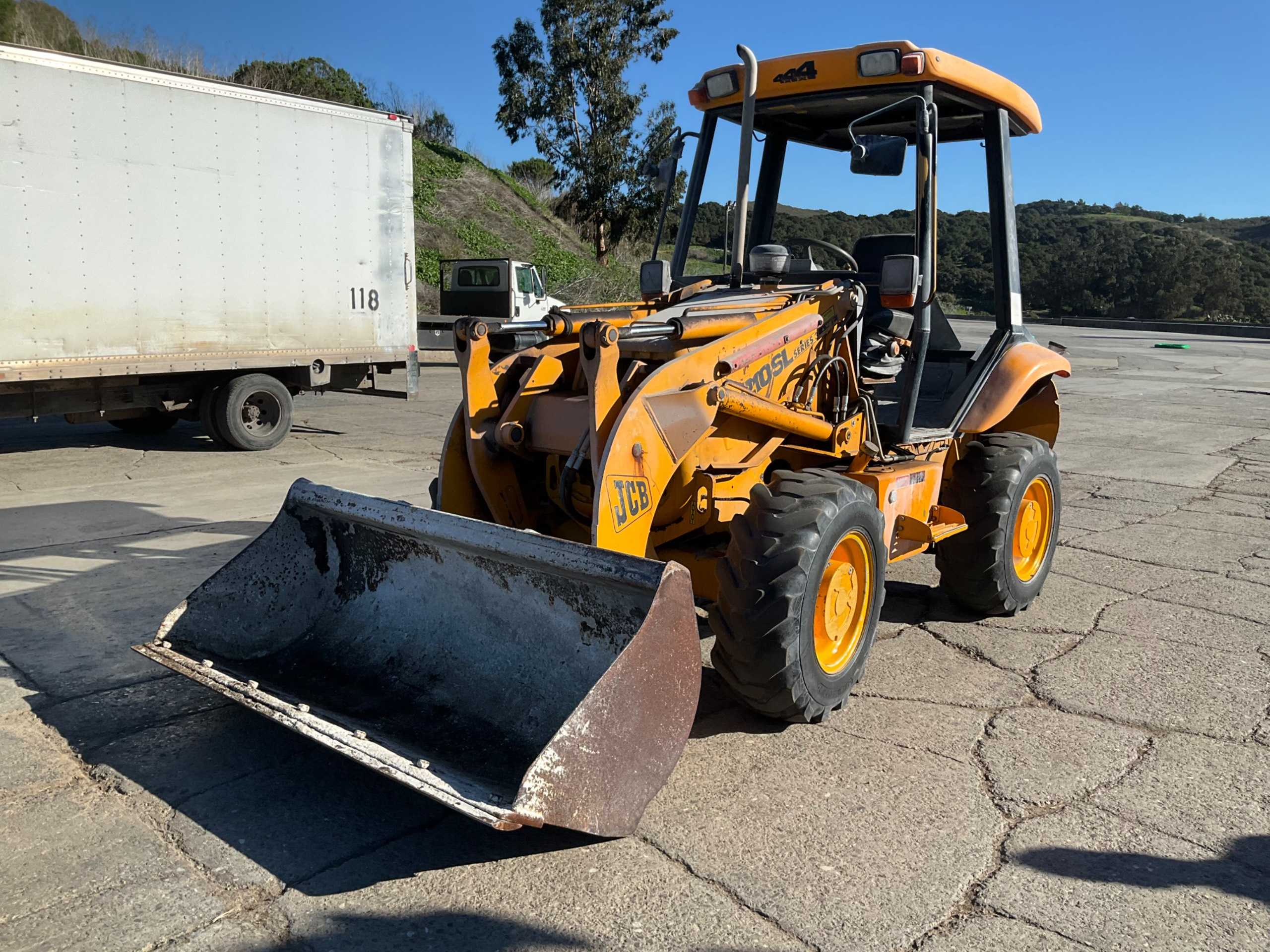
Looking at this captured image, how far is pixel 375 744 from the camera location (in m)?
3.21

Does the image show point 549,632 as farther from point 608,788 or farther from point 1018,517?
point 1018,517

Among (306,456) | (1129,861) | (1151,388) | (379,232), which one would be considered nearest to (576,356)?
(1129,861)

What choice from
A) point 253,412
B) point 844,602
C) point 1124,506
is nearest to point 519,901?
point 844,602

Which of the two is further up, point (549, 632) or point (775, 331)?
point (775, 331)

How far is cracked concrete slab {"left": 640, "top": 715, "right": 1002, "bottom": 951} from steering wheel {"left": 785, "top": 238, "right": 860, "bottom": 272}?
2.61 meters

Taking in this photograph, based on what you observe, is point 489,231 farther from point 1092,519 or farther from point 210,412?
point 1092,519

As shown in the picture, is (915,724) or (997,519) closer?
(915,724)

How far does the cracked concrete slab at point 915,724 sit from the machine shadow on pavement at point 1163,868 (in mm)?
673

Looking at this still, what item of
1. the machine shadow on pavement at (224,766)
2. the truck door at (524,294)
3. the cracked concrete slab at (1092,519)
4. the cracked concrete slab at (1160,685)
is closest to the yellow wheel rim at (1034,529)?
the cracked concrete slab at (1160,685)

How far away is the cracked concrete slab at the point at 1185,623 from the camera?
523 centimetres

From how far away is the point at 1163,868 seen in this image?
313 centimetres

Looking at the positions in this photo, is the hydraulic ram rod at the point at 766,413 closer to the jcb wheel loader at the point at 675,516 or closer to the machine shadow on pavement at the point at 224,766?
the jcb wheel loader at the point at 675,516

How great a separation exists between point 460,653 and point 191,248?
760cm

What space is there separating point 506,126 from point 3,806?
111 feet
